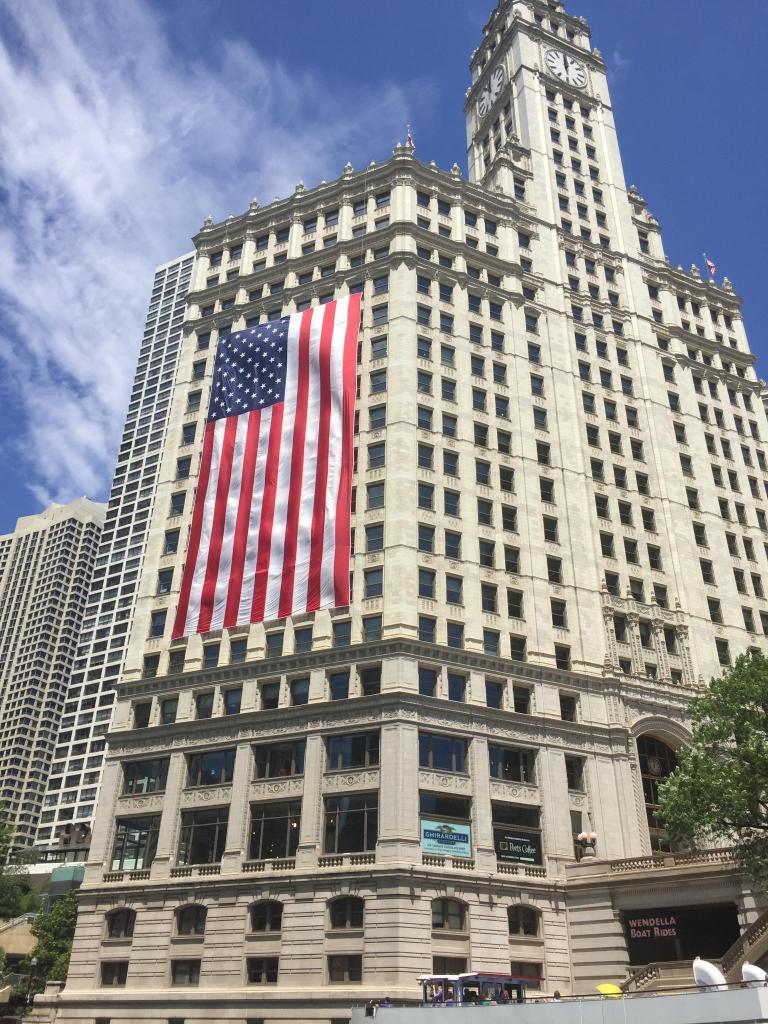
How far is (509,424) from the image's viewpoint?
7162 centimetres

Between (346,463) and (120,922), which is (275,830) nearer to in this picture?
(120,922)

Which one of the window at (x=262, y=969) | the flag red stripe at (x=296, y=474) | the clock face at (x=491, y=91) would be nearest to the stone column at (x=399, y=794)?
the window at (x=262, y=969)

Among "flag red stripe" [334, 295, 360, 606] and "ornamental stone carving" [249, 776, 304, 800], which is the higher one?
"flag red stripe" [334, 295, 360, 606]

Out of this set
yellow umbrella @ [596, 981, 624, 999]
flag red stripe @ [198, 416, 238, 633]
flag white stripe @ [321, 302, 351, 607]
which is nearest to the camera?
yellow umbrella @ [596, 981, 624, 999]

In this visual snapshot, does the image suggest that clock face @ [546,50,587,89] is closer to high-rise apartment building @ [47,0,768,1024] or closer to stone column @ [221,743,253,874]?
high-rise apartment building @ [47,0,768,1024]

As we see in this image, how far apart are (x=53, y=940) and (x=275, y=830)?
99.5 ft

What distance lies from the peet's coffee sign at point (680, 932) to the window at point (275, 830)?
20148 millimetres

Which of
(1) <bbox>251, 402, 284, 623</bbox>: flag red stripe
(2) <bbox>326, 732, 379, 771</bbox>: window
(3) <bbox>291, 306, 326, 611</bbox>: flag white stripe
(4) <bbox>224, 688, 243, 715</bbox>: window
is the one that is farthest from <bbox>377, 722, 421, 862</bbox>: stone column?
(1) <bbox>251, 402, 284, 623</bbox>: flag red stripe

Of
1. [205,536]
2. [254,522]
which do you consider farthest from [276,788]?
[205,536]

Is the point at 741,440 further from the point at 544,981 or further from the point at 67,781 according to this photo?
the point at 67,781

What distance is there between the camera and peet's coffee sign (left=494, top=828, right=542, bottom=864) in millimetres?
54031

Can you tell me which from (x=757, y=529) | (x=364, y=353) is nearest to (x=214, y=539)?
(x=364, y=353)

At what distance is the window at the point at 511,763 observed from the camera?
56.4 metres

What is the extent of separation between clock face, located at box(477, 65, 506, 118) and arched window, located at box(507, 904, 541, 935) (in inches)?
3396
